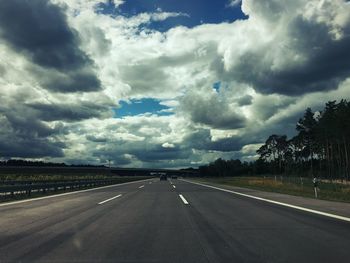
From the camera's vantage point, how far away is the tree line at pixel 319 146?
82.8 m

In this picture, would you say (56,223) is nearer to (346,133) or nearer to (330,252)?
(330,252)

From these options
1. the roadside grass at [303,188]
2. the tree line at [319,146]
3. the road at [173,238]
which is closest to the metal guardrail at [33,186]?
the road at [173,238]

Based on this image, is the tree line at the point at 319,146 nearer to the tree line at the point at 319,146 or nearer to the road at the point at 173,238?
the tree line at the point at 319,146

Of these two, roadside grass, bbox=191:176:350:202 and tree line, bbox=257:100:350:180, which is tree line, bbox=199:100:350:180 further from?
roadside grass, bbox=191:176:350:202

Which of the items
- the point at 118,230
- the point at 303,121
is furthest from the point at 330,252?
the point at 303,121

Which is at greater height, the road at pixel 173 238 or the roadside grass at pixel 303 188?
the roadside grass at pixel 303 188

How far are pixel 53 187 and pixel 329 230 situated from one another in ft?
77.4

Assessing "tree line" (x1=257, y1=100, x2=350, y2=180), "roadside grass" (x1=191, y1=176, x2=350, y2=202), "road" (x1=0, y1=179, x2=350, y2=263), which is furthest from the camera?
"tree line" (x1=257, y1=100, x2=350, y2=180)

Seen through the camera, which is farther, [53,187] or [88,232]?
[53,187]

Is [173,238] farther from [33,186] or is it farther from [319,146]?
[319,146]

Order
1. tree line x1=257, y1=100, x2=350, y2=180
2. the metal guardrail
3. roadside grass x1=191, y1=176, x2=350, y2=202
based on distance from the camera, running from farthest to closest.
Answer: tree line x1=257, y1=100, x2=350, y2=180, roadside grass x1=191, y1=176, x2=350, y2=202, the metal guardrail

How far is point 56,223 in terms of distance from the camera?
11.3 metres

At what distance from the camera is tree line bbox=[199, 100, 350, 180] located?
272 feet

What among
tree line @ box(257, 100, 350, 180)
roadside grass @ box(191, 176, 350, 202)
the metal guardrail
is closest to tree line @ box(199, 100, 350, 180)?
tree line @ box(257, 100, 350, 180)
